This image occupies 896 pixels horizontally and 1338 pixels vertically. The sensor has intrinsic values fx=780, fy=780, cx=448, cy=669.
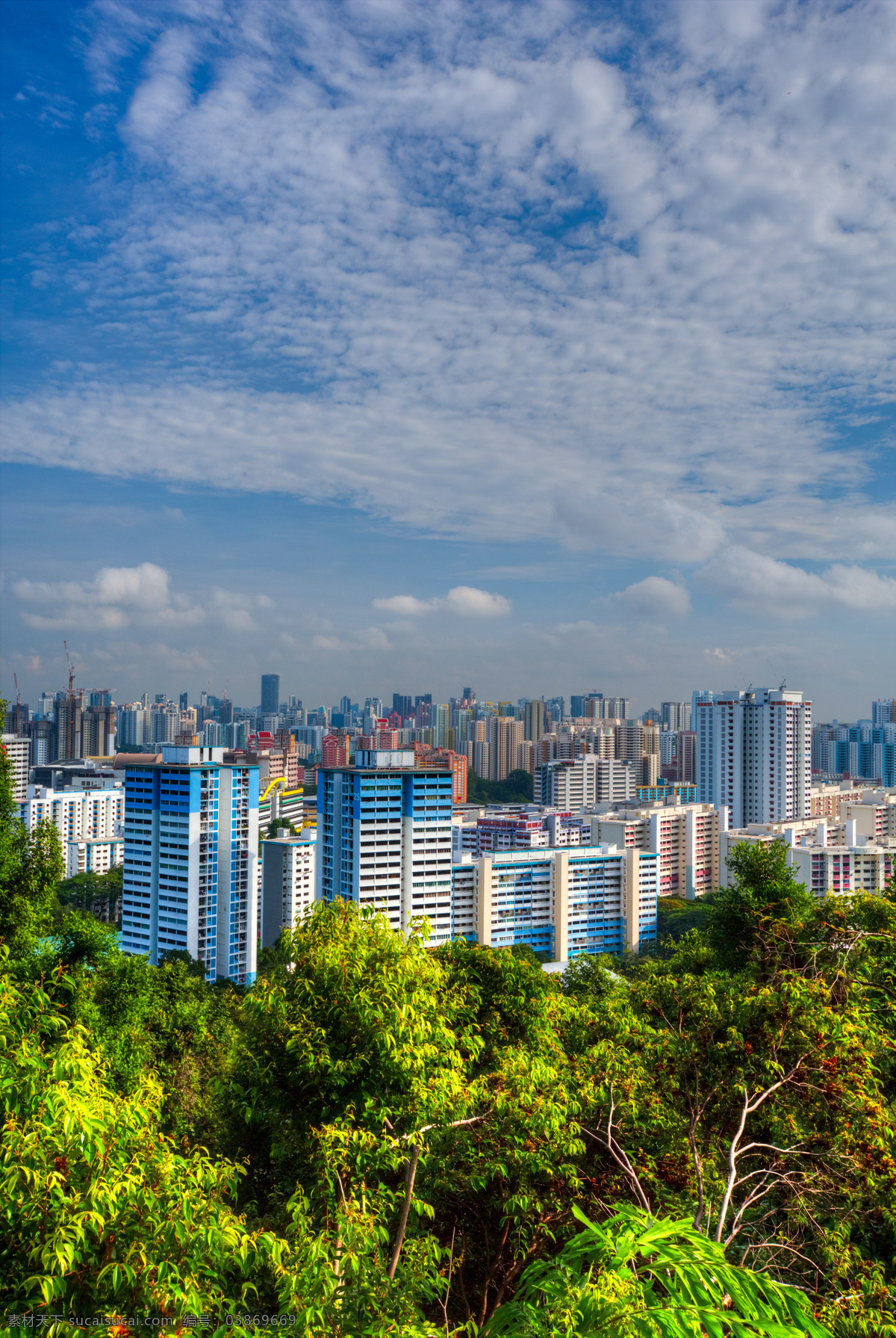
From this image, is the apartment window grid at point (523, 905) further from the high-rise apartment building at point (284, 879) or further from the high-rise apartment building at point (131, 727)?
the high-rise apartment building at point (131, 727)

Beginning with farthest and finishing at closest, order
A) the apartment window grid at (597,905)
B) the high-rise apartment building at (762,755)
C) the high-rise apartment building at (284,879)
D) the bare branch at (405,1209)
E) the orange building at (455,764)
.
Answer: the orange building at (455,764)
the high-rise apartment building at (762,755)
the apartment window grid at (597,905)
the high-rise apartment building at (284,879)
the bare branch at (405,1209)

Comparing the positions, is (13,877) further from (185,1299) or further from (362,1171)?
(185,1299)

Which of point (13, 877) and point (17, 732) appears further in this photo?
point (17, 732)

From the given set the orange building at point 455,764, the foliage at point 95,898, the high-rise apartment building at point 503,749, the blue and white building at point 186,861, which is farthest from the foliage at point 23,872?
the high-rise apartment building at point 503,749

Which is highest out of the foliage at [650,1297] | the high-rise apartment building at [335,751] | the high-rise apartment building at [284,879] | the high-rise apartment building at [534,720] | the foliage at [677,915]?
the foliage at [650,1297]

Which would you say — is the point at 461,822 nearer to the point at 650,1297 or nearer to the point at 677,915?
the point at 677,915

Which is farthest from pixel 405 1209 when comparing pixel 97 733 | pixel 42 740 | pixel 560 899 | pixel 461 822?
pixel 97 733

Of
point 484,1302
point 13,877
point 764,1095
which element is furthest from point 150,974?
point 764,1095
